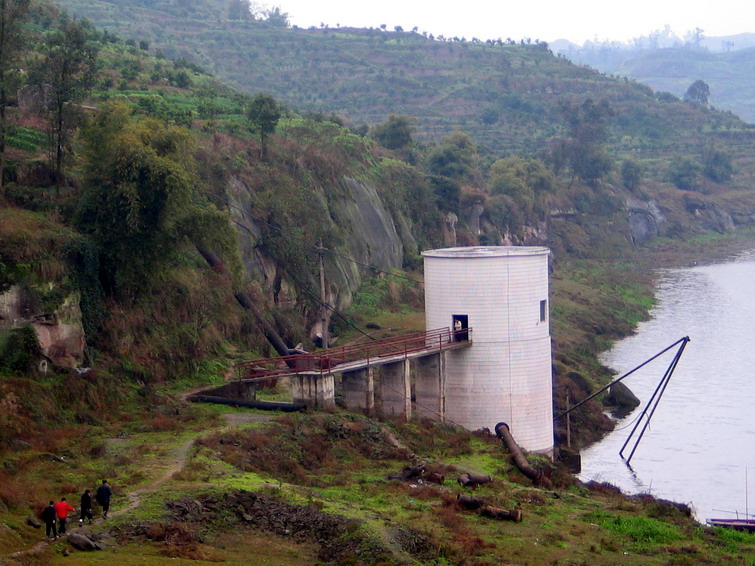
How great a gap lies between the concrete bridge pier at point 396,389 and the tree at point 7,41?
50.3ft

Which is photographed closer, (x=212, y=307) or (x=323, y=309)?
(x=212, y=307)

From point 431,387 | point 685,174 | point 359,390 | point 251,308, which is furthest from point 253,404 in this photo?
point 685,174

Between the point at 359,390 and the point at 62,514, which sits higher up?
the point at 62,514

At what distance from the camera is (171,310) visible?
4191 cm

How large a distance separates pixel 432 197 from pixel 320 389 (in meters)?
45.3

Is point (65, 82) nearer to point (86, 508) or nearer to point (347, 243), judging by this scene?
point (86, 508)

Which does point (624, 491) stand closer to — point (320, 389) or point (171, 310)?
point (320, 389)

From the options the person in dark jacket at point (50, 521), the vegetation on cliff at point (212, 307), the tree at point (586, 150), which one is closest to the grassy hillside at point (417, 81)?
the tree at point (586, 150)

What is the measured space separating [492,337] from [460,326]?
1.35 m

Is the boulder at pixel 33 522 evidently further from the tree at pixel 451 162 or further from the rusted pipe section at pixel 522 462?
the tree at pixel 451 162

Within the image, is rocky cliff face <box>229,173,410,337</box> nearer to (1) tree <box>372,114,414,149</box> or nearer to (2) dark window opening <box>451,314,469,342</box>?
(2) dark window opening <box>451,314,469,342</box>

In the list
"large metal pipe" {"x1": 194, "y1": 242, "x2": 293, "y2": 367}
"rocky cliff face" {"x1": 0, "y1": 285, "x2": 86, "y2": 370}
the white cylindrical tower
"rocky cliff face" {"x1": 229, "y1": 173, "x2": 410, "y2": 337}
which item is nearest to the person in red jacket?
"rocky cliff face" {"x1": 0, "y1": 285, "x2": 86, "y2": 370}

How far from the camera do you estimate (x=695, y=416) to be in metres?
53.0

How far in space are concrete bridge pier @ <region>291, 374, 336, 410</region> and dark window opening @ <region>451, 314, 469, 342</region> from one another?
7248 mm
